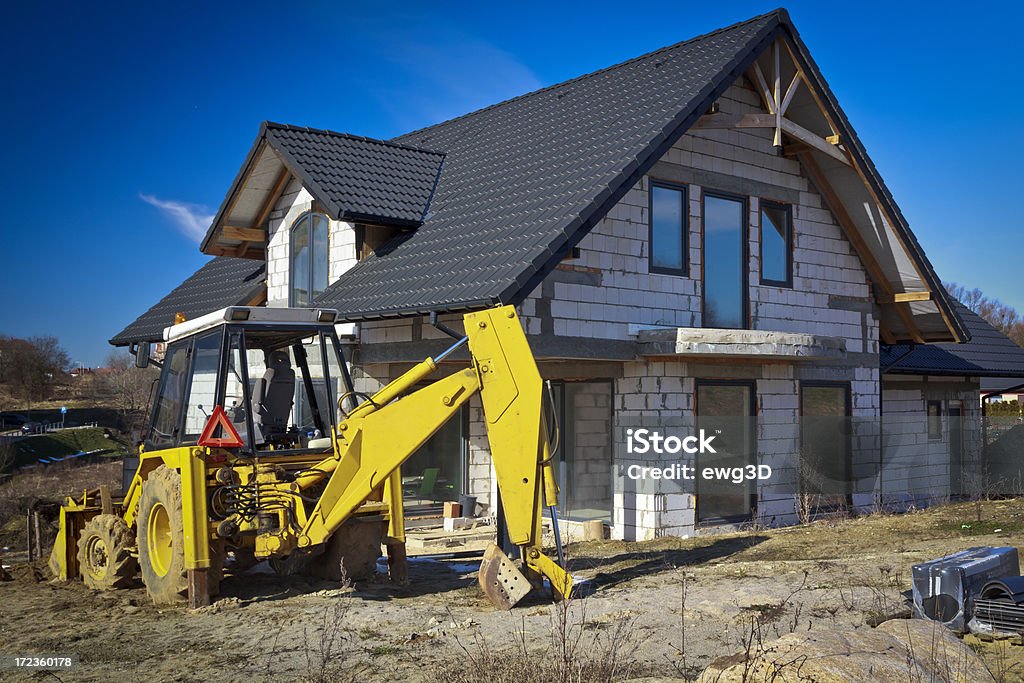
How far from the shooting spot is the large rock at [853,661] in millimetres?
5547

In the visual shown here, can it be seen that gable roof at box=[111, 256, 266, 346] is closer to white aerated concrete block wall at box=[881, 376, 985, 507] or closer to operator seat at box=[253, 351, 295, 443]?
operator seat at box=[253, 351, 295, 443]

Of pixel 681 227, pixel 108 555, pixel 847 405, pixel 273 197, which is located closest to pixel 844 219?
pixel 847 405

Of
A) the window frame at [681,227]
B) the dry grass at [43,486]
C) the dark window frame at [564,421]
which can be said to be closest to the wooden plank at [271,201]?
the dry grass at [43,486]

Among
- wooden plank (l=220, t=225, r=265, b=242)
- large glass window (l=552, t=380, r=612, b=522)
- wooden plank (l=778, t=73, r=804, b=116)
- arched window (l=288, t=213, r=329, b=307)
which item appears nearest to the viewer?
wooden plank (l=778, t=73, r=804, b=116)

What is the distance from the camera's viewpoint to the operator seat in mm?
9820

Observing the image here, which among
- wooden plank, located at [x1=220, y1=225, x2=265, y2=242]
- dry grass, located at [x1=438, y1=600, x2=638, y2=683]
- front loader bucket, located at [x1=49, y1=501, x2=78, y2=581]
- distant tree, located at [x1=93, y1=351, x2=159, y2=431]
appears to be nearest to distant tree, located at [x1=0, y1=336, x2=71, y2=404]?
distant tree, located at [x1=93, y1=351, x2=159, y2=431]

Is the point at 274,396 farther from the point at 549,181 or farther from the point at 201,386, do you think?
the point at 549,181

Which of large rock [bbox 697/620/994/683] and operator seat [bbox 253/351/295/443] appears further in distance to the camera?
operator seat [bbox 253/351/295/443]

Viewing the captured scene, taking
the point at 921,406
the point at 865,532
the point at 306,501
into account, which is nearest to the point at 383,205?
the point at 306,501

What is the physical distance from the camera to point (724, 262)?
15.6 meters

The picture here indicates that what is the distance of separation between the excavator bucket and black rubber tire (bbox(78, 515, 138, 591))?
3.72 m

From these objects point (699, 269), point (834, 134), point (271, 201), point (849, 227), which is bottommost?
point (699, 269)

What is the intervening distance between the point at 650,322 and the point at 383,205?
4.48 meters

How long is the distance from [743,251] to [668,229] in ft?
5.15
